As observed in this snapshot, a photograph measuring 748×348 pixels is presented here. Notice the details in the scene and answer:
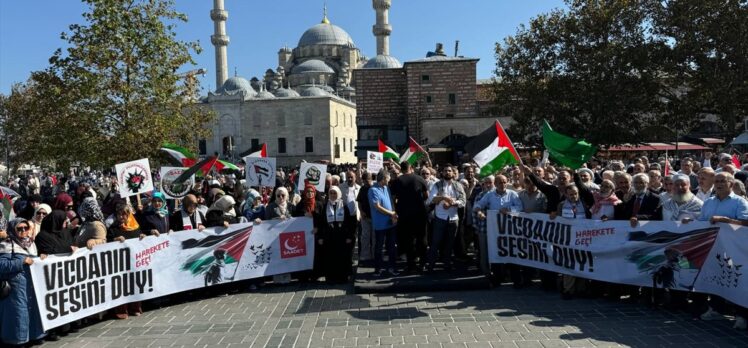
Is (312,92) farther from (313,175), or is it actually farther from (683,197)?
(683,197)

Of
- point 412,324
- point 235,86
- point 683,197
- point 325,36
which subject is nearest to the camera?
point 412,324

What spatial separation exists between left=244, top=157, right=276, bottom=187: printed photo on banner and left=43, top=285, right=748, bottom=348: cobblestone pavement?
3085 millimetres

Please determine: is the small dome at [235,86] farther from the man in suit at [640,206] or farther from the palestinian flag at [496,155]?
the man in suit at [640,206]

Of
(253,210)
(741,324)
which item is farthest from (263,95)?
(741,324)

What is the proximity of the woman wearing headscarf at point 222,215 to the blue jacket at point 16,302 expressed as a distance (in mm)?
2668

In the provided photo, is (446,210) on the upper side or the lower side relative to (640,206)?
lower

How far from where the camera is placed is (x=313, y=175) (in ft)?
32.6

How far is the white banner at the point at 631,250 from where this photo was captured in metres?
6.09

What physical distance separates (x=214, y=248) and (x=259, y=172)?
109 inches

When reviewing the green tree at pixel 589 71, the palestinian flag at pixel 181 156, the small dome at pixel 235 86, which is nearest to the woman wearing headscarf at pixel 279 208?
the palestinian flag at pixel 181 156

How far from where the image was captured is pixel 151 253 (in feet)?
24.5

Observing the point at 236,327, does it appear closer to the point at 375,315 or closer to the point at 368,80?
the point at 375,315

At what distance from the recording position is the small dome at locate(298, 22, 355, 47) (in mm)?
93375

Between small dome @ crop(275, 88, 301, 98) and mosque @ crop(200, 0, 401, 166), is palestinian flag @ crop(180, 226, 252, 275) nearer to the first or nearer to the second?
mosque @ crop(200, 0, 401, 166)
